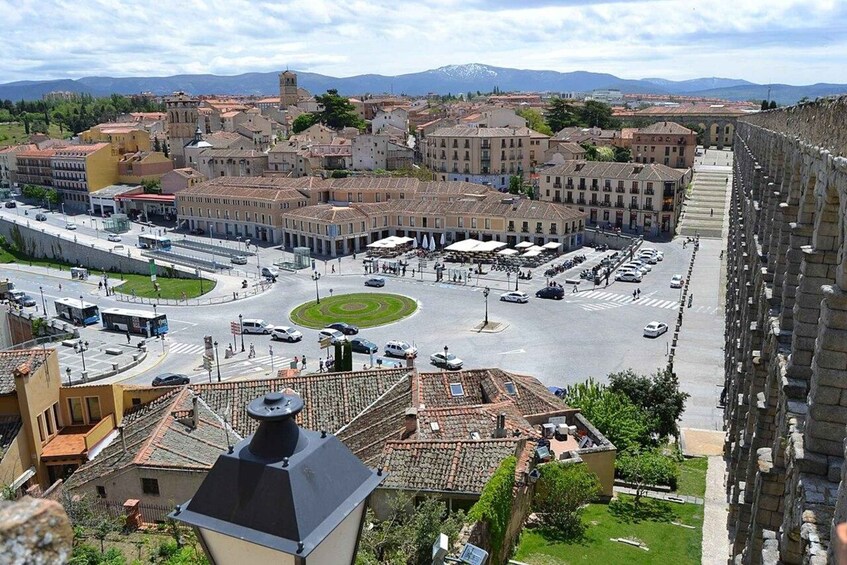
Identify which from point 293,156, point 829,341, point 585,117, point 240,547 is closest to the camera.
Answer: point 240,547

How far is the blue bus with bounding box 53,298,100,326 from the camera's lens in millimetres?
50938

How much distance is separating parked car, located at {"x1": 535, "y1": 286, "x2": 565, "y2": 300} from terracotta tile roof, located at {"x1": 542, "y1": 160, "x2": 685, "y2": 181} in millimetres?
27945

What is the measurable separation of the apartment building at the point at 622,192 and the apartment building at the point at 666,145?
16829mm

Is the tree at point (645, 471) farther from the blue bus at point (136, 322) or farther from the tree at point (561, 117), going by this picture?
the tree at point (561, 117)

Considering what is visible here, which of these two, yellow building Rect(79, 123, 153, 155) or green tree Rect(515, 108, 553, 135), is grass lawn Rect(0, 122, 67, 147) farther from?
green tree Rect(515, 108, 553, 135)

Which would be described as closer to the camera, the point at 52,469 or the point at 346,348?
the point at 52,469

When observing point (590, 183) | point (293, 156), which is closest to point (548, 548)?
point (590, 183)

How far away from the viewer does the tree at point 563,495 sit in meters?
18.7

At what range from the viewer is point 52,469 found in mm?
21516

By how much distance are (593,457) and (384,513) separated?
8.20 m

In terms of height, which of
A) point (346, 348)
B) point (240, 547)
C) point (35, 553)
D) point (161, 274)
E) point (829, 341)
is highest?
point (35, 553)

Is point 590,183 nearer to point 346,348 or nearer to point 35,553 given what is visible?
point 346,348

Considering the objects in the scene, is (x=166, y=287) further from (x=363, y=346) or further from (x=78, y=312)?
(x=363, y=346)

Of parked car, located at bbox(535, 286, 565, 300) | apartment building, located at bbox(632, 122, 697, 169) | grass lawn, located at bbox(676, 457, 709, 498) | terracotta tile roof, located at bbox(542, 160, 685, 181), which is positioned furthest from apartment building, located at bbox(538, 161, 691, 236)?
grass lawn, located at bbox(676, 457, 709, 498)
